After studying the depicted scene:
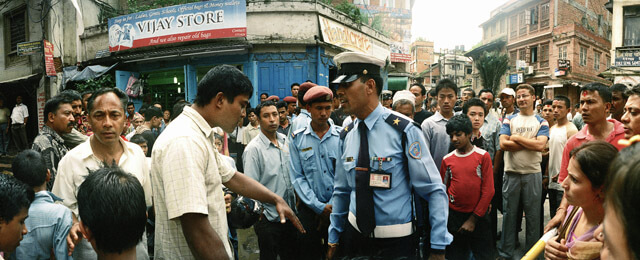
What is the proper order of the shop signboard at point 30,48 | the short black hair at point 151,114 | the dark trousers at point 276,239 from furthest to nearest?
the shop signboard at point 30,48, the short black hair at point 151,114, the dark trousers at point 276,239

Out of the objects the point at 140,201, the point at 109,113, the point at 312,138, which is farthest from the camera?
the point at 312,138

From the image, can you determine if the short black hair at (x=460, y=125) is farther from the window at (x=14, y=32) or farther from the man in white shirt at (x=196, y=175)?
the window at (x=14, y=32)

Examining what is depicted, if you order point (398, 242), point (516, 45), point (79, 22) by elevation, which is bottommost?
point (398, 242)

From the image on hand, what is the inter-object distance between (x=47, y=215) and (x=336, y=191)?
1.92 m

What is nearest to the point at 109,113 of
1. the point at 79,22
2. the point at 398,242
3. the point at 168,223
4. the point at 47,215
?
the point at 47,215

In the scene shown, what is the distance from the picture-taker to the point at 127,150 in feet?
8.59

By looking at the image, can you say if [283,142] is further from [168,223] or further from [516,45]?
[516,45]

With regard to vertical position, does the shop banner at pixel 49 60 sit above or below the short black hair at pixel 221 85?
above

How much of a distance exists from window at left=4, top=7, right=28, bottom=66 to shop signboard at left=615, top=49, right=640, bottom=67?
2828cm

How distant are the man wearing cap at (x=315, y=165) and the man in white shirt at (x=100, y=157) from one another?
1379 mm

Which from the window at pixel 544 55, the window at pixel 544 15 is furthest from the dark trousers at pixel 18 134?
the window at pixel 544 15

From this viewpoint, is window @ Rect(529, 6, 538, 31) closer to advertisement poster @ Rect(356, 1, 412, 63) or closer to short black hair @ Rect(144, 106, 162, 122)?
advertisement poster @ Rect(356, 1, 412, 63)

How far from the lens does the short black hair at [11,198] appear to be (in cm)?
164

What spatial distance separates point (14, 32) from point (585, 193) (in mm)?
21697
